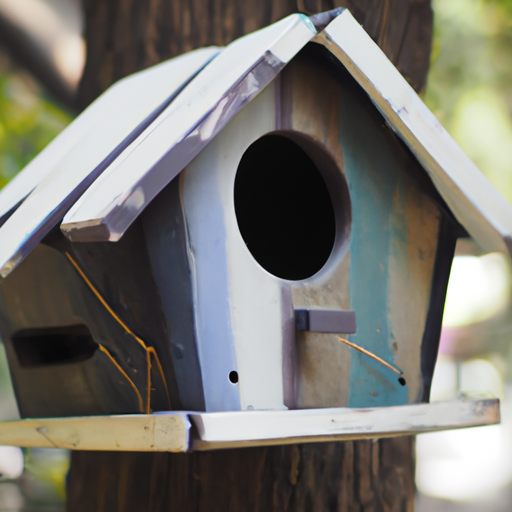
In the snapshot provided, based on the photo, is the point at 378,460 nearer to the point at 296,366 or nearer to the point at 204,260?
the point at 296,366

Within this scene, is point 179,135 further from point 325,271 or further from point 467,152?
point 467,152

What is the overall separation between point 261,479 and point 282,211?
0.62 m

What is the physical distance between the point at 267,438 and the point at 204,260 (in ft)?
0.97

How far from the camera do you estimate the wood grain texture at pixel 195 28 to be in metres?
1.85

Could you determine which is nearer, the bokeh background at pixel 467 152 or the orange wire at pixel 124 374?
the orange wire at pixel 124 374

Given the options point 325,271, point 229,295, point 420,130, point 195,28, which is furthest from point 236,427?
point 195,28

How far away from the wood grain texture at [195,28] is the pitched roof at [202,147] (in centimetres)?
47

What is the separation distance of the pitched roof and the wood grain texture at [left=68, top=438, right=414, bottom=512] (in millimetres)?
651

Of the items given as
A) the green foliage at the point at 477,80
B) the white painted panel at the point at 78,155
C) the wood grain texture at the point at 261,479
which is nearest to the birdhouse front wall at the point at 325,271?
the white painted panel at the point at 78,155

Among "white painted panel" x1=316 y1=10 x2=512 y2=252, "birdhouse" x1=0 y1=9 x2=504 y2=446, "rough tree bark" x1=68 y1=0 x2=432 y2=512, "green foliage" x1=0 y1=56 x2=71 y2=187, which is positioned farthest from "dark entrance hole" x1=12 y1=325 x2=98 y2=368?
"green foliage" x1=0 y1=56 x2=71 y2=187

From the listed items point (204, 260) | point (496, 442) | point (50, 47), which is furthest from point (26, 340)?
point (496, 442)

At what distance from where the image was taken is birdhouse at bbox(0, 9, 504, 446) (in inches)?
44.5

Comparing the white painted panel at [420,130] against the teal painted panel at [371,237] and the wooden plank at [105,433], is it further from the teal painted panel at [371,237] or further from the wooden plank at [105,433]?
the wooden plank at [105,433]

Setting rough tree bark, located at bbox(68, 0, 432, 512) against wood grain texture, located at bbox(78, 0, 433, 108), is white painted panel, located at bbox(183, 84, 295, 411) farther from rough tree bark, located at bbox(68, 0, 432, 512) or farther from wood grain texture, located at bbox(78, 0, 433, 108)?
wood grain texture, located at bbox(78, 0, 433, 108)
